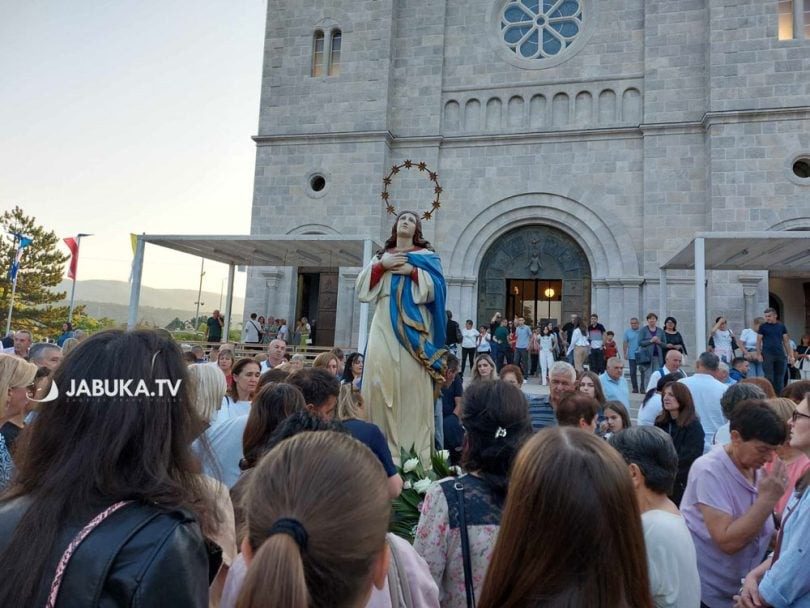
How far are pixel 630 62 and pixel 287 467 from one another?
17392 mm

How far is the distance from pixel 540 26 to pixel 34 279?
3148cm

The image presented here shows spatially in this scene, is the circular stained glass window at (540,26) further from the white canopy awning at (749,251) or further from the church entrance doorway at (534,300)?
the white canopy awning at (749,251)

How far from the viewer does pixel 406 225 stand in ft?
15.7

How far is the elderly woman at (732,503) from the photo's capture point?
2.69m

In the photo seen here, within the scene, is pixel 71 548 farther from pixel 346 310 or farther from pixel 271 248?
pixel 346 310

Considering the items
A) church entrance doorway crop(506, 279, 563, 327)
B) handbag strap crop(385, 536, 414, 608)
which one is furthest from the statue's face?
church entrance doorway crop(506, 279, 563, 327)

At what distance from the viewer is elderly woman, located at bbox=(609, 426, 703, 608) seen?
2021mm

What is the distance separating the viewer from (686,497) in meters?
2.94

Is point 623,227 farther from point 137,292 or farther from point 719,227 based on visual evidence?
point 137,292

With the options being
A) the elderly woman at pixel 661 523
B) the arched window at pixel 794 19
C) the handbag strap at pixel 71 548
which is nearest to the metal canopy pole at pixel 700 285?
the arched window at pixel 794 19

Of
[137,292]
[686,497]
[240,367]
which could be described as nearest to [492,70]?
[137,292]

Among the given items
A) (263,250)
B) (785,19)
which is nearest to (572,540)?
(263,250)

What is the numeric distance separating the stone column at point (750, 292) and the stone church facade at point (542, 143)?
46 mm

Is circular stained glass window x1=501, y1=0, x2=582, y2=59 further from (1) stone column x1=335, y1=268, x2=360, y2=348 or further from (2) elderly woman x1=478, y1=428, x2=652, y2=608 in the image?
(2) elderly woman x1=478, y1=428, x2=652, y2=608
